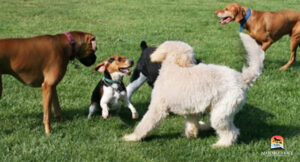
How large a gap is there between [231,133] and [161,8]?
44.6 ft

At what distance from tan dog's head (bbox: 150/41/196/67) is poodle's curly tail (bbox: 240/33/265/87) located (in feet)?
2.45

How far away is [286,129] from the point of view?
549cm

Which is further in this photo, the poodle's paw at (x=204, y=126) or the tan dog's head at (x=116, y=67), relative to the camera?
the tan dog's head at (x=116, y=67)

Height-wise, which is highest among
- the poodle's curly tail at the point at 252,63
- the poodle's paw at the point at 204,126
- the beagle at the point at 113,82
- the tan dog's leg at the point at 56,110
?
the poodle's curly tail at the point at 252,63

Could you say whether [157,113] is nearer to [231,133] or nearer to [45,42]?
[231,133]

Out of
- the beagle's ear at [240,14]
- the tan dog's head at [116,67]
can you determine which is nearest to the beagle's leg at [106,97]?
the tan dog's head at [116,67]

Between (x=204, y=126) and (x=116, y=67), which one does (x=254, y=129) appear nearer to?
(x=204, y=126)

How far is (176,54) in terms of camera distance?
15.3 feet

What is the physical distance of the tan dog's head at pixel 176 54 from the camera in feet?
15.3

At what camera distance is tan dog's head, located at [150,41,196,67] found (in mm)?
4660

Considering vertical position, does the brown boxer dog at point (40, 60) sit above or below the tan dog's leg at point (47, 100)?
above

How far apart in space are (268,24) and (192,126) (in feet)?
16.3

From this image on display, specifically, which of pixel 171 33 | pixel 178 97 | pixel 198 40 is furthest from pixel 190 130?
pixel 171 33

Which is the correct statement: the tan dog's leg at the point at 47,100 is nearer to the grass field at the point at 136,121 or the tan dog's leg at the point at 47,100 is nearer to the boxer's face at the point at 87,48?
the grass field at the point at 136,121
